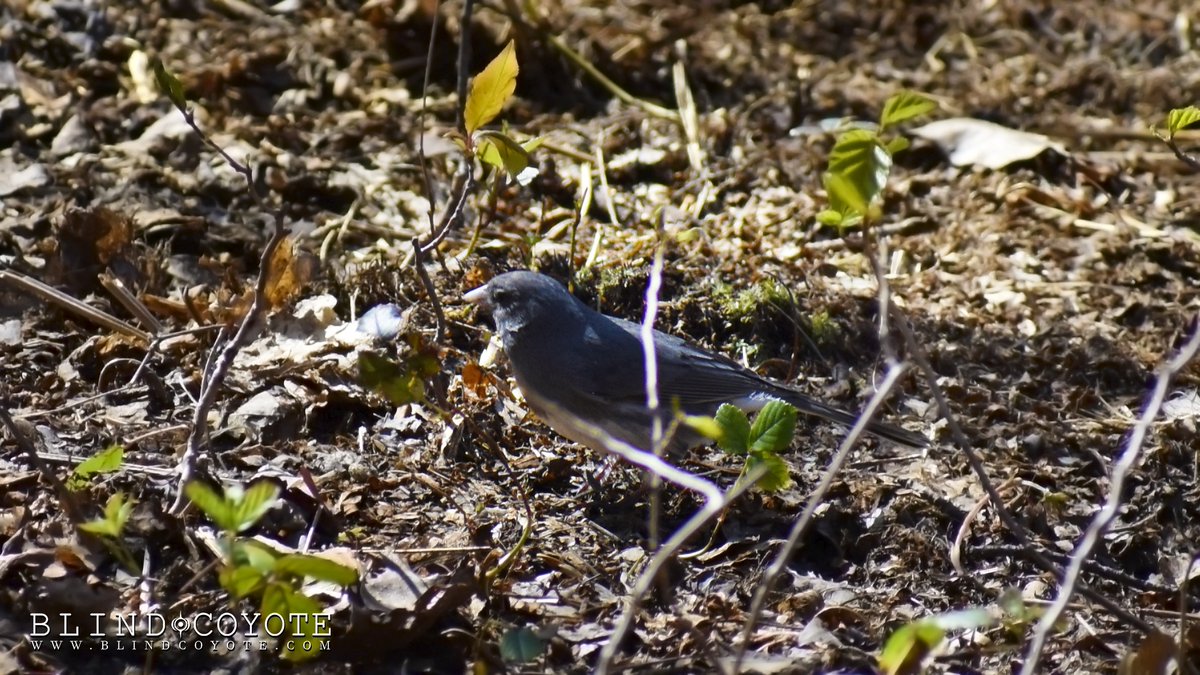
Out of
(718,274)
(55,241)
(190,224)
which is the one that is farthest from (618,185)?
(55,241)

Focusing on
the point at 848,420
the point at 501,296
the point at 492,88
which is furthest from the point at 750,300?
the point at 492,88

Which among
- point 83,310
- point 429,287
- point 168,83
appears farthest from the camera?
point 83,310

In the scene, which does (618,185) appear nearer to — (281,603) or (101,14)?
(101,14)

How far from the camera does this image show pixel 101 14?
5570 mm

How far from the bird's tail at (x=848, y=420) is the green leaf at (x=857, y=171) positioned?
1541 millimetres

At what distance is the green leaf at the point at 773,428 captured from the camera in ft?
9.92

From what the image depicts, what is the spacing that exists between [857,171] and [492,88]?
116 centimetres

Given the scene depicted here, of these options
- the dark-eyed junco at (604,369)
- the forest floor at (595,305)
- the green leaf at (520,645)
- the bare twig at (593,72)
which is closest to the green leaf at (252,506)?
the forest floor at (595,305)

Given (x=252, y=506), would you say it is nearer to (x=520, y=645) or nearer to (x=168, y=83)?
(x=520, y=645)

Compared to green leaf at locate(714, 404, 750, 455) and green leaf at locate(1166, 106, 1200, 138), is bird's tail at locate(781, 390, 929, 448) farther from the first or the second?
green leaf at locate(1166, 106, 1200, 138)

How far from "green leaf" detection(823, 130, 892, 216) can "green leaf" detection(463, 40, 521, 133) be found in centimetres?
105

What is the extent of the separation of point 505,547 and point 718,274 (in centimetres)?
165

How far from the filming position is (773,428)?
3039 mm

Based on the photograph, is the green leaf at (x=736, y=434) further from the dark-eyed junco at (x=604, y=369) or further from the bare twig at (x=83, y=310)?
the bare twig at (x=83, y=310)
